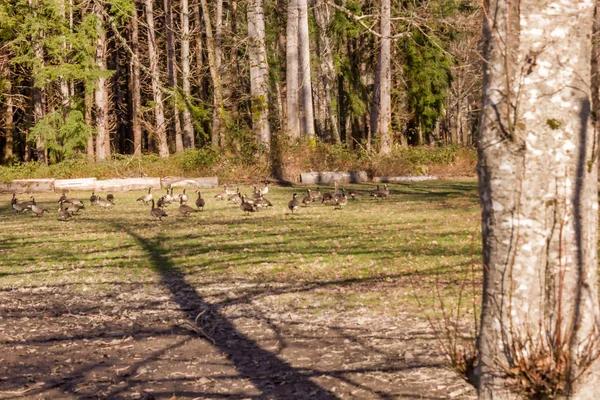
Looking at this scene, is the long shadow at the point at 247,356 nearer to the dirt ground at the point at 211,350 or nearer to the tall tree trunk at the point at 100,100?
the dirt ground at the point at 211,350

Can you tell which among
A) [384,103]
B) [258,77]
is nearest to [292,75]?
[258,77]

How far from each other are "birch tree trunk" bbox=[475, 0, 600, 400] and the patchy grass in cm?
367

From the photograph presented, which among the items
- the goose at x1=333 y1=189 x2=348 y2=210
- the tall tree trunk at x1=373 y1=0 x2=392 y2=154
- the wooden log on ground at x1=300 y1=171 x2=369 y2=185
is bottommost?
the goose at x1=333 y1=189 x2=348 y2=210

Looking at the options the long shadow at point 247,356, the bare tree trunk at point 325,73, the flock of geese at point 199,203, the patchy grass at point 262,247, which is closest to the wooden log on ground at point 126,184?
the flock of geese at point 199,203

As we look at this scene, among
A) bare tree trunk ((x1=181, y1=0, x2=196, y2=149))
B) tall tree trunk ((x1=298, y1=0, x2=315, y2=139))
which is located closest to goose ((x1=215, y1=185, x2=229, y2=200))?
tall tree trunk ((x1=298, y1=0, x2=315, y2=139))

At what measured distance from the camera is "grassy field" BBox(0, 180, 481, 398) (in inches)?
444

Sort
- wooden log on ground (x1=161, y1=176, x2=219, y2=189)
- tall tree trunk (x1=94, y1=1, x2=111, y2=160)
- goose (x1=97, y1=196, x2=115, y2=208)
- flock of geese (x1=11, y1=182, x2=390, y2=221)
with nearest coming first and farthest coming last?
1. flock of geese (x1=11, y1=182, x2=390, y2=221)
2. goose (x1=97, y1=196, x2=115, y2=208)
3. wooden log on ground (x1=161, y1=176, x2=219, y2=189)
4. tall tree trunk (x1=94, y1=1, x2=111, y2=160)

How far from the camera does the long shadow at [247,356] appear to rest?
287 inches

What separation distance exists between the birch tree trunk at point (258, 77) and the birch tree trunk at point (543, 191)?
3320 centimetres

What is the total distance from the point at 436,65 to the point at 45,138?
100 ft

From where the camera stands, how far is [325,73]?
57.5 m

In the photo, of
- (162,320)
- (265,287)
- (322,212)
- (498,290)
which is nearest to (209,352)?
(162,320)

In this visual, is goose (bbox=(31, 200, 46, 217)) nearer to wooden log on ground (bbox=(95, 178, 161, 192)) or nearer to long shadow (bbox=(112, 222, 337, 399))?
wooden log on ground (bbox=(95, 178, 161, 192))

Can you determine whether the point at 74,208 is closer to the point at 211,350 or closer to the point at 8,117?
the point at 211,350
